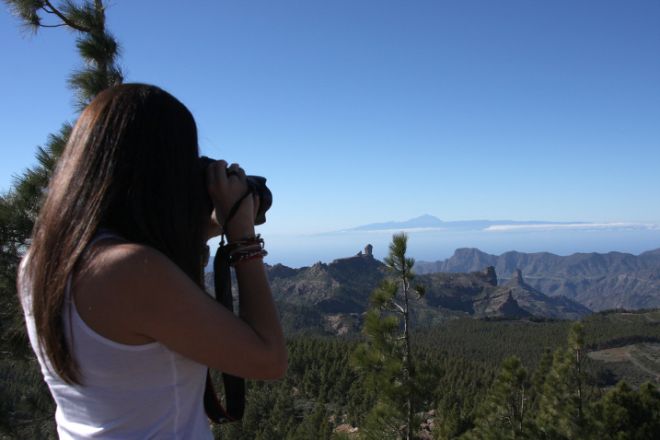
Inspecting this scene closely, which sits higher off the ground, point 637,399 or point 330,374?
point 637,399

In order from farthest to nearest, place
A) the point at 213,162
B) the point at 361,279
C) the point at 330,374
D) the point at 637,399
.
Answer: the point at 361,279, the point at 330,374, the point at 637,399, the point at 213,162

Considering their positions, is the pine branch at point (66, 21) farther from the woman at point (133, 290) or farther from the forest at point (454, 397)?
the woman at point (133, 290)

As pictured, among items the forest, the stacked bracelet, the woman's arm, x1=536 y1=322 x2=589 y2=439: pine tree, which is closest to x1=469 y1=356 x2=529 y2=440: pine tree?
the forest

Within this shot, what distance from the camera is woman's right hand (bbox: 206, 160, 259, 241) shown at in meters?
1.34

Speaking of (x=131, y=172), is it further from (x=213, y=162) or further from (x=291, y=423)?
(x=291, y=423)

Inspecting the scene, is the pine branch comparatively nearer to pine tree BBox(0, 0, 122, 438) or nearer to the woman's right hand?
pine tree BBox(0, 0, 122, 438)

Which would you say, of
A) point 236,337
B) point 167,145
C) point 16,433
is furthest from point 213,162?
point 16,433

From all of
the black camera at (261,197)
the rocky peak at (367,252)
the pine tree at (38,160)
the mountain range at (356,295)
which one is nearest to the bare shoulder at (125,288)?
the black camera at (261,197)

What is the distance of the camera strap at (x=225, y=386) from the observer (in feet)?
4.32

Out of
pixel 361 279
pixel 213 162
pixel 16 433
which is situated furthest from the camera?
pixel 361 279

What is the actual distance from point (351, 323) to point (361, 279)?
54199 millimetres

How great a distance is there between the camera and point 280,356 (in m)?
1.22

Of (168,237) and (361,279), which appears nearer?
(168,237)

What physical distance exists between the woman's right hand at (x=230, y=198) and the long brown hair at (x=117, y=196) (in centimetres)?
Result: 7
